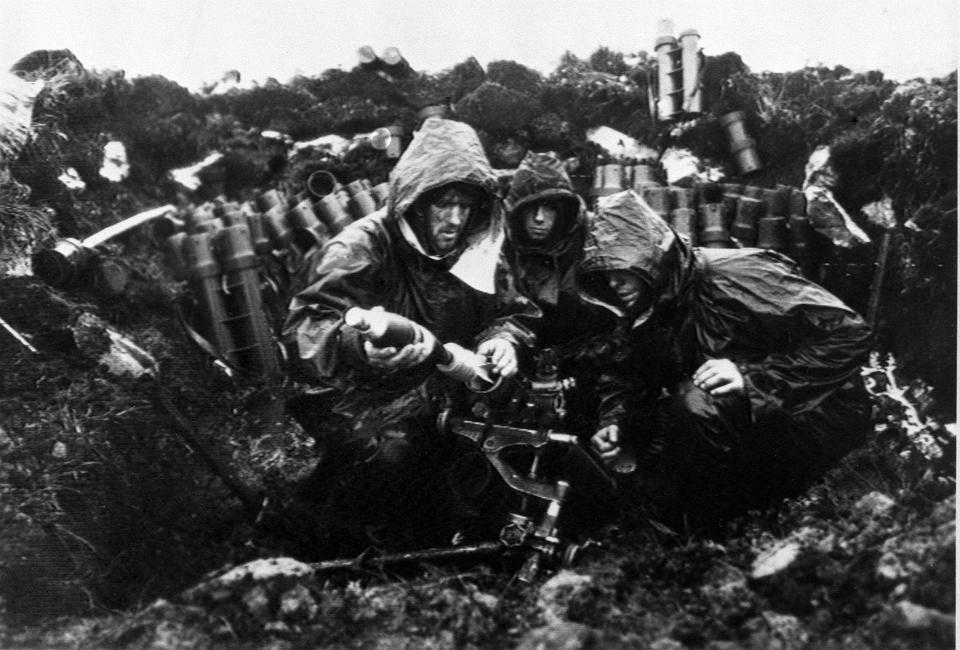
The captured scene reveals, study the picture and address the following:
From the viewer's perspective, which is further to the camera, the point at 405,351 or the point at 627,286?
the point at 627,286

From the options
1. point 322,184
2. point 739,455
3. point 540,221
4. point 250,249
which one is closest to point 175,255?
point 250,249

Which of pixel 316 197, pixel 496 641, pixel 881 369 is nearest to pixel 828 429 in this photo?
pixel 881 369

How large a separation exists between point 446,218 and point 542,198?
22.7 inches

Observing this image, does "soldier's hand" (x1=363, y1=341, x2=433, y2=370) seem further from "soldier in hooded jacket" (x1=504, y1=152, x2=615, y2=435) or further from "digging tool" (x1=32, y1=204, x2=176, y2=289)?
"digging tool" (x1=32, y1=204, x2=176, y2=289)

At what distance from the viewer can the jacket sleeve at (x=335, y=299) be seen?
6176mm

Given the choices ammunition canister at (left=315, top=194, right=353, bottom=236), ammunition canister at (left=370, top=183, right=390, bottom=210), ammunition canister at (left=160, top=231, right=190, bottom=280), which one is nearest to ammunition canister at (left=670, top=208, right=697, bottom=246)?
ammunition canister at (left=370, top=183, right=390, bottom=210)

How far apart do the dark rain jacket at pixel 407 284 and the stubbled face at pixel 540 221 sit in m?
0.17

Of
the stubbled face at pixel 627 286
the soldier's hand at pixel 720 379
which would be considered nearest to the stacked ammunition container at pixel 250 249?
the stubbled face at pixel 627 286

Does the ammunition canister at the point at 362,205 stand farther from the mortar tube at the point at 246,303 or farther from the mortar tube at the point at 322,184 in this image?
the mortar tube at the point at 246,303

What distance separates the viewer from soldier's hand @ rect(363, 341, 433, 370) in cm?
605

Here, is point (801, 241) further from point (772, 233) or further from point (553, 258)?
point (553, 258)

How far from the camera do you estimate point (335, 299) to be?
6203mm

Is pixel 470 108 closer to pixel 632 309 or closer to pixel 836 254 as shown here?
pixel 632 309

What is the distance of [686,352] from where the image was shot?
621 cm
